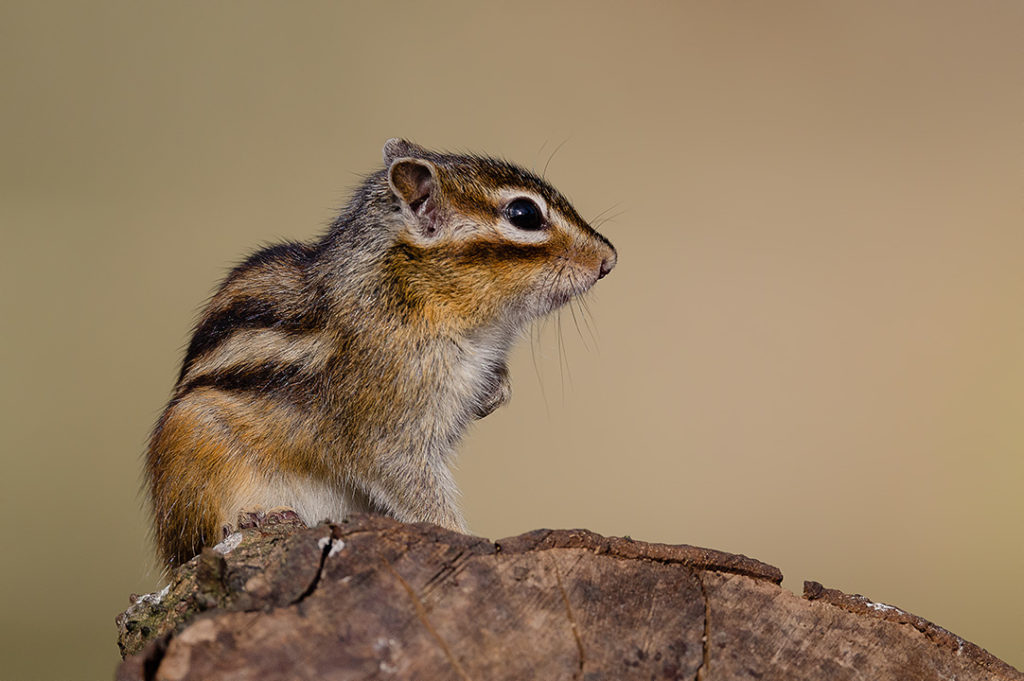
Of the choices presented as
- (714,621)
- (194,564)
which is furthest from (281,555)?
(714,621)

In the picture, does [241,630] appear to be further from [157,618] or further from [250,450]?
[250,450]

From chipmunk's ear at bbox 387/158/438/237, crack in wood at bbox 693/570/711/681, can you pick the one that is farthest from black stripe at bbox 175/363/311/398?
crack in wood at bbox 693/570/711/681

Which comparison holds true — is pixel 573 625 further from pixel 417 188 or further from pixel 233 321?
pixel 233 321

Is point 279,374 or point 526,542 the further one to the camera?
point 279,374

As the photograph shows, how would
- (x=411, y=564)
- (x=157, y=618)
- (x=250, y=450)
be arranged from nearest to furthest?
(x=411, y=564) → (x=157, y=618) → (x=250, y=450)

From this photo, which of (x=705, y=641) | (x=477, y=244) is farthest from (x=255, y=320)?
(x=705, y=641)

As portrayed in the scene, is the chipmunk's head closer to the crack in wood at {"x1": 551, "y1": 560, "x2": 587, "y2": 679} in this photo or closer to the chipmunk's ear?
the chipmunk's ear
